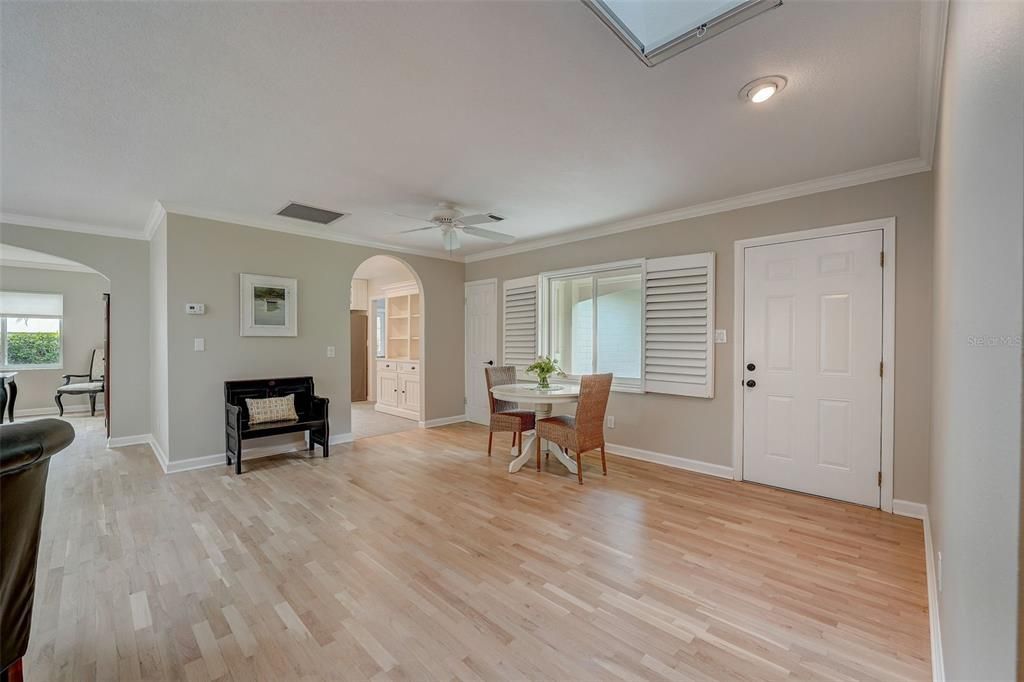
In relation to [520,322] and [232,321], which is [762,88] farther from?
[232,321]

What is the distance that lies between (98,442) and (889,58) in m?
7.89

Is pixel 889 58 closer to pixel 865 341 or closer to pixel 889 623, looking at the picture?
pixel 865 341

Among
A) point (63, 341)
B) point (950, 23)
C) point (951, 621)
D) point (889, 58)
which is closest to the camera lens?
point (951, 621)

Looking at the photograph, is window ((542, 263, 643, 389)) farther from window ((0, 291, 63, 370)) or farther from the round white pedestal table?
window ((0, 291, 63, 370))

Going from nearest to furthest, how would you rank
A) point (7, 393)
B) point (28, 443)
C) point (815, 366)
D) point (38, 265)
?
point (28, 443) → point (815, 366) → point (7, 393) → point (38, 265)

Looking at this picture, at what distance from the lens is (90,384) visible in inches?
270

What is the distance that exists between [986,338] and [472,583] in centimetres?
220

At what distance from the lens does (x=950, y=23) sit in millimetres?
1529

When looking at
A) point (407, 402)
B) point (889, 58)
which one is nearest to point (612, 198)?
point (889, 58)

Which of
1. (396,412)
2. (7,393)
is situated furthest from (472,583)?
Answer: (7,393)

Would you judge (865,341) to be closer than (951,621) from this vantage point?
No

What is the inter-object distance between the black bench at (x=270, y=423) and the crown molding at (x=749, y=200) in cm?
315

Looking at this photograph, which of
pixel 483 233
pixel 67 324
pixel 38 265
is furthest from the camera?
pixel 67 324

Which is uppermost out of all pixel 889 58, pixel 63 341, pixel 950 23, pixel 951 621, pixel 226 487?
pixel 889 58
